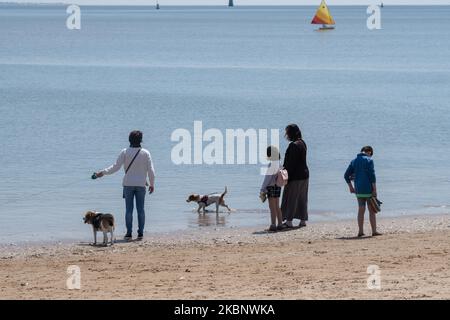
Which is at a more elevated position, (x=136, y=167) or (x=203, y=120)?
(x=203, y=120)

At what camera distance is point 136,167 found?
1521cm

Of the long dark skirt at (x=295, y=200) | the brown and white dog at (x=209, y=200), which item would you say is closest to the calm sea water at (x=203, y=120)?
the brown and white dog at (x=209, y=200)

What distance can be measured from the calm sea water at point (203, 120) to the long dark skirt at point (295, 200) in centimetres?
185

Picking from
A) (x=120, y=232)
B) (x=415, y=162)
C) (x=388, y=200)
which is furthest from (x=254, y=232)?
(x=415, y=162)

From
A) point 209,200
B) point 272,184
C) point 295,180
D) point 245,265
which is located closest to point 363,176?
point 295,180

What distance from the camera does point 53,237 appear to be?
1717cm

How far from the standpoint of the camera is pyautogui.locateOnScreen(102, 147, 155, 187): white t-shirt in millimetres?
15211

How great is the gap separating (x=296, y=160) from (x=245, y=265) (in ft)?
9.36

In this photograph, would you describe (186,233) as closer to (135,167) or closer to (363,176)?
(135,167)

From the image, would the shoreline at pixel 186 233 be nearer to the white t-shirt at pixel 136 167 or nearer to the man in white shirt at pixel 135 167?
the man in white shirt at pixel 135 167

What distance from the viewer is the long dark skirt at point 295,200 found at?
16.2 meters

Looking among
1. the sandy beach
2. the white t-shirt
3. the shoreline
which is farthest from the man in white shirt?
the shoreline

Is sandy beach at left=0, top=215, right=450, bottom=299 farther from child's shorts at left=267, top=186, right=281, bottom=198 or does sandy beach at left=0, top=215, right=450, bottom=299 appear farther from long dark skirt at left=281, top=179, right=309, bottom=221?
child's shorts at left=267, top=186, right=281, bottom=198

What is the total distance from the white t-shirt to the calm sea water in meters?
2.04
